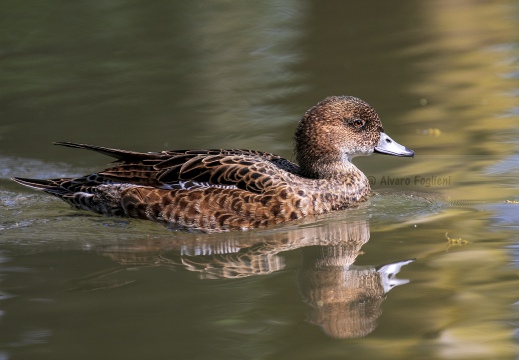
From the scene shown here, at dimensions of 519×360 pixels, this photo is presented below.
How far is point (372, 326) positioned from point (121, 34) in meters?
10.4

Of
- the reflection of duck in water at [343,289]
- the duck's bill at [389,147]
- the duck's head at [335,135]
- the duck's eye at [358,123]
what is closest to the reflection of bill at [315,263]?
the reflection of duck in water at [343,289]

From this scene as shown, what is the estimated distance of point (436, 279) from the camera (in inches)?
237

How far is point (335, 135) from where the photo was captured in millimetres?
8289

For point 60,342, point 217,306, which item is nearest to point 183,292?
point 217,306

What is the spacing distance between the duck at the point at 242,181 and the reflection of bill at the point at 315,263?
0.99 ft

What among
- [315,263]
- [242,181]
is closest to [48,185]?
[242,181]


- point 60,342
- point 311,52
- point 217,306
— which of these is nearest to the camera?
point 60,342

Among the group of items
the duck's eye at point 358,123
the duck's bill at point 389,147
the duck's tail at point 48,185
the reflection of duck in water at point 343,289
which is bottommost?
the reflection of duck in water at point 343,289

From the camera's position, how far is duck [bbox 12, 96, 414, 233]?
785cm

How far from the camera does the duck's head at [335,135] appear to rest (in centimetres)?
827

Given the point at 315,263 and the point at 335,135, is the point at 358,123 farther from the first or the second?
the point at 315,263

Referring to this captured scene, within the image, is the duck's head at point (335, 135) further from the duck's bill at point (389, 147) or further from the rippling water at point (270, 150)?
the rippling water at point (270, 150)

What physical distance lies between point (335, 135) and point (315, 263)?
1915 millimetres

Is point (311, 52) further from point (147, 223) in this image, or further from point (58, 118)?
point (147, 223)
